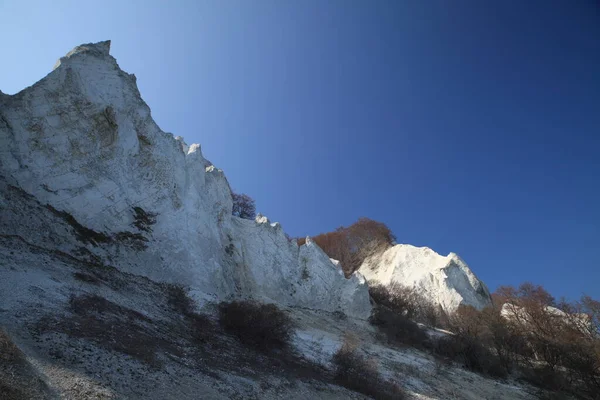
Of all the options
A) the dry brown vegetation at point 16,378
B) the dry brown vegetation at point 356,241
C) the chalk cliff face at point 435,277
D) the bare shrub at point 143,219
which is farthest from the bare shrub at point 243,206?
the dry brown vegetation at point 16,378

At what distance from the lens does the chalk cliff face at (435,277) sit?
29.2m

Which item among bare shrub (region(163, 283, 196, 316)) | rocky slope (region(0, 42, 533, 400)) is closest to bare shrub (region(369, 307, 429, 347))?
rocky slope (region(0, 42, 533, 400))

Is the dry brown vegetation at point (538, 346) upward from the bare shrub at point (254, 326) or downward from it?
upward

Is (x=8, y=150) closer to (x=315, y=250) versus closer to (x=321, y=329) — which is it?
(x=321, y=329)

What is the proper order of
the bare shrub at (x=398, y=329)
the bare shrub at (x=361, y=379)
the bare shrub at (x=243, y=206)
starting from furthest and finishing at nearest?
the bare shrub at (x=243, y=206)
the bare shrub at (x=398, y=329)
the bare shrub at (x=361, y=379)

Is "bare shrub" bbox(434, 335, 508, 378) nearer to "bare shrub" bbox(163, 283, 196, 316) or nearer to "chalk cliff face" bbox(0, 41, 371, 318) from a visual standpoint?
"chalk cliff face" bbox(0, 41, 371, 318)

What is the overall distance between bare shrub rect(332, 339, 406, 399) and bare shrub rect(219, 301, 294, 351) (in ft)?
7.25

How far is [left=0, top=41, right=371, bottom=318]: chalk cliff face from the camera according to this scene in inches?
481

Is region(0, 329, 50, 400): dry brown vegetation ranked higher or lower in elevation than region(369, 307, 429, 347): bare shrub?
lower

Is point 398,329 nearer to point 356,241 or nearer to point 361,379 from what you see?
point 361,379

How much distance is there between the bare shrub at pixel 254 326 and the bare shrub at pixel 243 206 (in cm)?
2565

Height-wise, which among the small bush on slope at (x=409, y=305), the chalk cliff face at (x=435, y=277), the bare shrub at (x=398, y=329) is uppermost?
the chalk cliff face at (x=435, y=277)

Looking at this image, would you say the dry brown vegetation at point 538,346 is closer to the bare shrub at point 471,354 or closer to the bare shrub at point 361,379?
the bare shrub at point 471,354

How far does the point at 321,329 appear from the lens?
17219 millimetres
